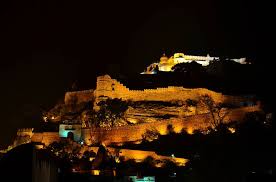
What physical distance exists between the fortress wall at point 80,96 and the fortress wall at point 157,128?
11522mm

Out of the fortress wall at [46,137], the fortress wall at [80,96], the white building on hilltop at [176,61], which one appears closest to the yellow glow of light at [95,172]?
the fortress wall at [46,137]

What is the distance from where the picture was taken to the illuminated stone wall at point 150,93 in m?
50.4

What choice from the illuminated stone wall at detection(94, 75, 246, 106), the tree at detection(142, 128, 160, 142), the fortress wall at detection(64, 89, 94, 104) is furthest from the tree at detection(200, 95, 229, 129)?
the fortress wall at detection(64, 89, 94, 104)

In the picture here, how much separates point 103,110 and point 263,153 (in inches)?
901

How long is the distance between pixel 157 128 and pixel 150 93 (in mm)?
8401

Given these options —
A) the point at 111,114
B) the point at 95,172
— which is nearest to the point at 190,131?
the point at 111,114

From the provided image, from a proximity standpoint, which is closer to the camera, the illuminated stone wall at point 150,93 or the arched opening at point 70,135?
the arched opening at point 70,135

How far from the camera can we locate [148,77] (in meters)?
63.2

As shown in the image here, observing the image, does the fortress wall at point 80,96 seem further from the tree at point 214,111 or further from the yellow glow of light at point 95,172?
the yellow glow of light at point 95,172

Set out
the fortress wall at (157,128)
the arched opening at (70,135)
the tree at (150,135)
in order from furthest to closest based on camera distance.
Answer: the arched opening at (70,135) → the tree at (150,135) → the fortress wall at (157,128)

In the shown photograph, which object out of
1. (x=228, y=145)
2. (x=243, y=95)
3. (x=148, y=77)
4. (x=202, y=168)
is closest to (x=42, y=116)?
(x=148, y=77)

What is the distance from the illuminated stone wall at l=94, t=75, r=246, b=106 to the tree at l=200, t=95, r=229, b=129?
29.7 inches

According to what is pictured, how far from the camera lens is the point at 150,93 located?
5328 cm

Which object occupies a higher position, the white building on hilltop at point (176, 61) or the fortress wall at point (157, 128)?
the white building on hilltop at point (176, 61)
